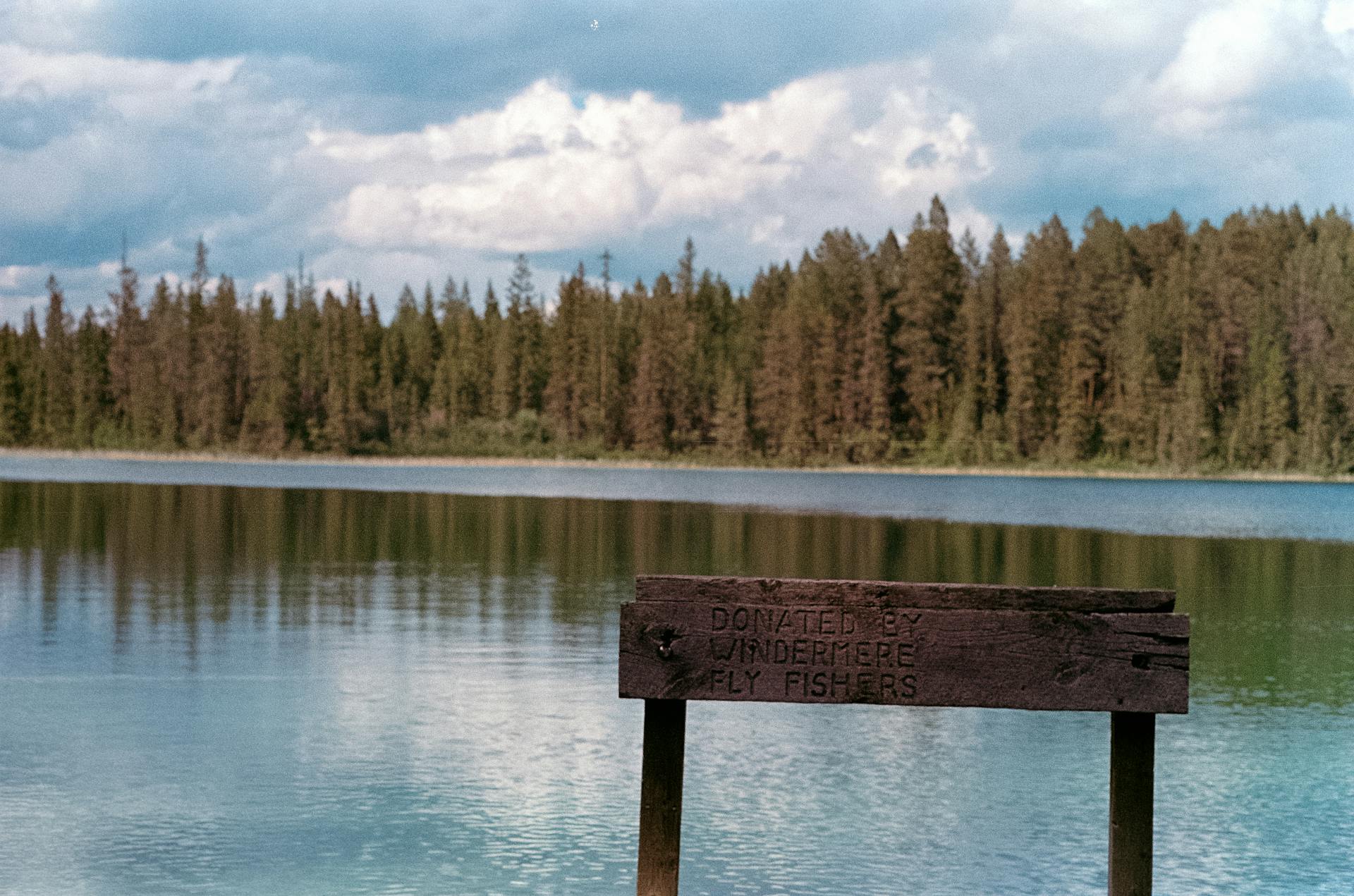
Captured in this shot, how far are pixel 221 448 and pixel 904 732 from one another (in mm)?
177761

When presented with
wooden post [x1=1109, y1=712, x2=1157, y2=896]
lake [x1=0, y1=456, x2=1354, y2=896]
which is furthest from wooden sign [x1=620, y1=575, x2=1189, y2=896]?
lake [x1=0, y1=456, x2=1354, y2=896]

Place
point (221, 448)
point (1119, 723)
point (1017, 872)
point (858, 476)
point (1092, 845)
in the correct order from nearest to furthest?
point (1119, 723) < point (1017, 872) < point (1092, 845) < point (858, 476) < point (221, 448)

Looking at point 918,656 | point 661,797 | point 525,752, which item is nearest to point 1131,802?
point 918,656

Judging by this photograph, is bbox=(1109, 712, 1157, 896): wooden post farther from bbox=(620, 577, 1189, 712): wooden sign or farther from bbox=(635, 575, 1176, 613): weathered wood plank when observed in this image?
bbox=(635, 575, 1176, 613): weathered wood plank

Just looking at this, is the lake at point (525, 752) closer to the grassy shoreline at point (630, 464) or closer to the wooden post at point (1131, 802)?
the wooden post at point (1131, 802)

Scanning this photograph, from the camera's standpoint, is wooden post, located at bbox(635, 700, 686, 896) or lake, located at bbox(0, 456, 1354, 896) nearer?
wooden post, located at bbox(635, 700, 686, 896)

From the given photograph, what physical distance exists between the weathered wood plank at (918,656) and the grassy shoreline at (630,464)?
14618cm

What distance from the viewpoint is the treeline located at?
15025 cm

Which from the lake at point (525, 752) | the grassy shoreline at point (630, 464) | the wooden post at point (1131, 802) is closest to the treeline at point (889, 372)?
the grassy shoreline at point (630, 464)

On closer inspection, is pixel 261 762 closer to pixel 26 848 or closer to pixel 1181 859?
pixel 26 848

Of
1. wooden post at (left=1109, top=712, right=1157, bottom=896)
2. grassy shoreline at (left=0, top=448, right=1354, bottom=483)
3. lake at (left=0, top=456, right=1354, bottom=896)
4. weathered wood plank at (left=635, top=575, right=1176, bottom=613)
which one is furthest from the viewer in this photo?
grassy shoreline at (left=0, top=448, right=1354, bottom=483)

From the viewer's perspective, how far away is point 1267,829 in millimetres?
13102

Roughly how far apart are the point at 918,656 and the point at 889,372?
530 ft

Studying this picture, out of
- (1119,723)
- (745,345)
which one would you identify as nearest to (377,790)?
(1119,723)
